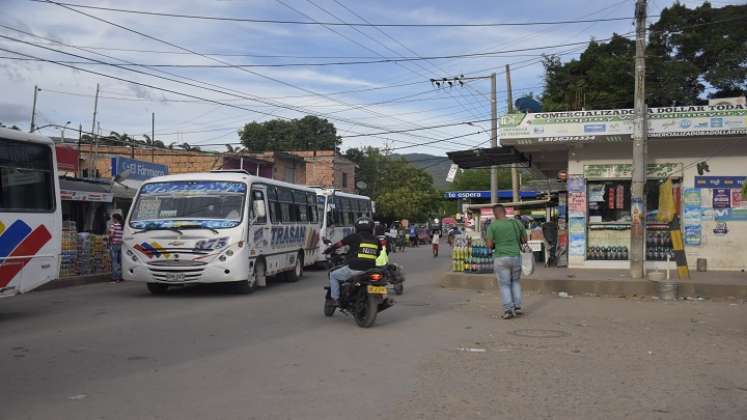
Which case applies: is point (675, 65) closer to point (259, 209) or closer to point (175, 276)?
point (259, 209)

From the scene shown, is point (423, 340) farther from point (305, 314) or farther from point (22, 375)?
point (22, 375)

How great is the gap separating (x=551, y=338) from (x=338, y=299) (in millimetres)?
3169

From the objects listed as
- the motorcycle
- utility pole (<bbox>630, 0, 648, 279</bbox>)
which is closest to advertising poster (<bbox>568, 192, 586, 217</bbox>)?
utility pole (<bbox>630, 0, 648, 279</bbox>)

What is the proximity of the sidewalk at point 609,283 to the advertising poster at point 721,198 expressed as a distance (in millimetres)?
1661

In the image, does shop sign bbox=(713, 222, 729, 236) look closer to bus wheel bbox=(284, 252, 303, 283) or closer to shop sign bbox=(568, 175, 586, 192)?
shop sign bbox=(568, 175, 586, 192)

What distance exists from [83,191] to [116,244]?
5804 millimetres

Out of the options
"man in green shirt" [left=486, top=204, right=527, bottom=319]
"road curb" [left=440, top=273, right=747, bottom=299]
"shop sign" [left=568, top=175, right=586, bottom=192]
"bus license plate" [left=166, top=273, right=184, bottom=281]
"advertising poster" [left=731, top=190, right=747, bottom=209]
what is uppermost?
"shop sign" [left=568, top=175, right=586, bottom=192]

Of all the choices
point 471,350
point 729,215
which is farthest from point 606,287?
point 471,350

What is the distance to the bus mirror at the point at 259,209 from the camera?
14.9 metres

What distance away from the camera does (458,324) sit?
1073cm

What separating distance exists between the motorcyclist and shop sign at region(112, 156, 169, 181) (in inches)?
706

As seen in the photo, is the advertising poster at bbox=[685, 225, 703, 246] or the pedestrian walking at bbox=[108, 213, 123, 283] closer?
the pedestrian walking at bbox=[108, 213, 123, 283]

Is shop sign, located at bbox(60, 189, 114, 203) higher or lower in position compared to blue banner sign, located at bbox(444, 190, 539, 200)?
lower

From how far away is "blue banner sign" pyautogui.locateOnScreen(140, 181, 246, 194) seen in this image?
14484 millimetres
